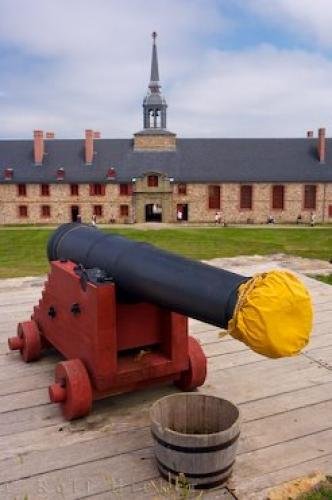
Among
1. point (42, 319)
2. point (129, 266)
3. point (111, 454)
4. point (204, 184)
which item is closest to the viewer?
point (111, 454)

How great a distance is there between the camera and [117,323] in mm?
4434

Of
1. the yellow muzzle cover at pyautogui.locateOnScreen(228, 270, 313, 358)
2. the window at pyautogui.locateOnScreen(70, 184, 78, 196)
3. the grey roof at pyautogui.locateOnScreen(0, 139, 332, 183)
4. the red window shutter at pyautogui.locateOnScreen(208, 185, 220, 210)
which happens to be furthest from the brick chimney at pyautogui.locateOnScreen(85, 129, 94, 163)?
the yellow muzzle cover at pyautogui.locateOnScreen(228, 270, 313, 358)

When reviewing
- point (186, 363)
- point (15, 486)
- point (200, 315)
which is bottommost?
point (15, 486)

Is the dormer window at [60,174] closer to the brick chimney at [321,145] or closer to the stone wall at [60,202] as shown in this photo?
the stone wall at [60,202]

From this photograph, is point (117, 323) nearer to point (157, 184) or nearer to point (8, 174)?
point (157, 184)

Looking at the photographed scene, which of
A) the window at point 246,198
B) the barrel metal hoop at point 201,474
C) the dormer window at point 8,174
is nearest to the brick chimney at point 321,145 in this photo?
the window at point 246,198

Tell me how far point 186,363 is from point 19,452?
1.60m

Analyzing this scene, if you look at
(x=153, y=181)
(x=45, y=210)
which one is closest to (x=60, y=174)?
(x=45, y=210)

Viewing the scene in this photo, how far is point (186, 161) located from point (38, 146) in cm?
1105

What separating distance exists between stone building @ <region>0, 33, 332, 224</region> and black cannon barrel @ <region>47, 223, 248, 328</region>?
31174mm

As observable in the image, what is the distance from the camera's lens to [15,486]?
3.36 m

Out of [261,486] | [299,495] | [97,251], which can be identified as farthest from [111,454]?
[97,251]

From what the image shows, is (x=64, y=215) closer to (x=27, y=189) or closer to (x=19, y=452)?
(x=27, y=189)

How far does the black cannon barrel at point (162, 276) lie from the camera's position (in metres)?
2.96
